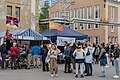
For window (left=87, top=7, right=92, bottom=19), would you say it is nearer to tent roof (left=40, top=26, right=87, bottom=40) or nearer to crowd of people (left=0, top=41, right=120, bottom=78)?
tent roof (left=40, top=26, right=87, bottom=40)

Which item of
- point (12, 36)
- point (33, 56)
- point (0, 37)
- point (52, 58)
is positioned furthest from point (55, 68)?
point (0, 37)

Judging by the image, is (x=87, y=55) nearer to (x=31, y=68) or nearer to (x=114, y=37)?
(x=31, y=68)

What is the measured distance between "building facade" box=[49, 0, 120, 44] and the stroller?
3050 cm

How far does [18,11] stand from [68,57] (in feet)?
45.5

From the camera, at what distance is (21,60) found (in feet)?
72.8

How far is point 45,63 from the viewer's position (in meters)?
20.2

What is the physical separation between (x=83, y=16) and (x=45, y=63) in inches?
1487

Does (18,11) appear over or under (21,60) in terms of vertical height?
over

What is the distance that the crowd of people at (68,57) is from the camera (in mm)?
16875

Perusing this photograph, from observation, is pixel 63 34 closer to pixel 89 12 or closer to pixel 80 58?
pixel 80 58

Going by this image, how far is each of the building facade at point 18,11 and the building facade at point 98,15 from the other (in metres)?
20.6

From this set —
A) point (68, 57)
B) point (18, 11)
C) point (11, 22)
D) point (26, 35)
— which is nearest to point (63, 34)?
point (26, 35)

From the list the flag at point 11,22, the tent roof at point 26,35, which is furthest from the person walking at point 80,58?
the flag at point 11,22

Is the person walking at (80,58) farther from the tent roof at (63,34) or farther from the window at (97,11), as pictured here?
the window at (97,11)
